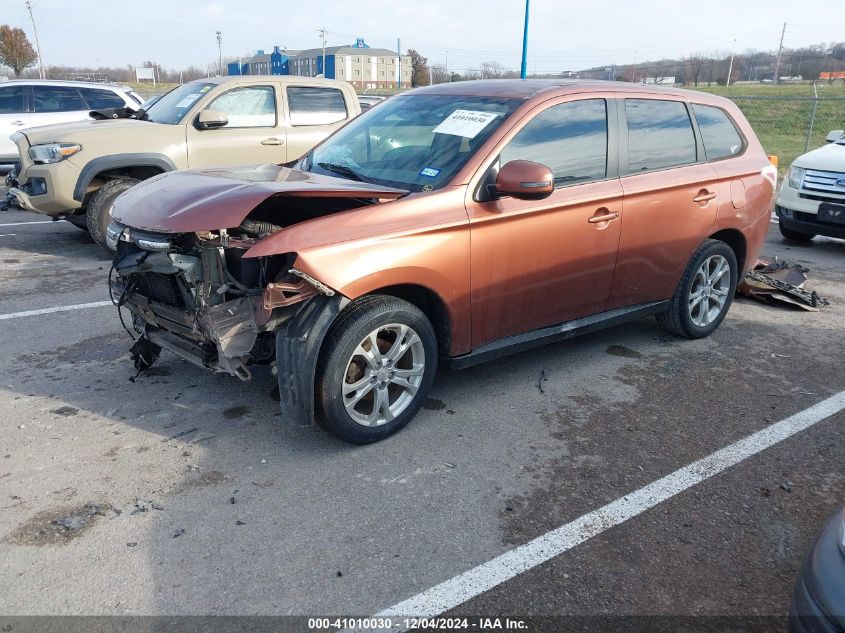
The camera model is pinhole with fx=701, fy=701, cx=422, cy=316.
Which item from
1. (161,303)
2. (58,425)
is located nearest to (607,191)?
(161,303)

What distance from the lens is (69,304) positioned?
6012 mm

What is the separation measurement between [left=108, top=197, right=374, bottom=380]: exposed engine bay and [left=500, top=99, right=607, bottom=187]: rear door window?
1.05 metres

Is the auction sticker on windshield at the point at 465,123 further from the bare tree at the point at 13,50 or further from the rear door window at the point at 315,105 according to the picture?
the bare tree at the point at 13,50

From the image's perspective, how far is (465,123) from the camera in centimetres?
417

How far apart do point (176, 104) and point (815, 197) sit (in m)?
7.86

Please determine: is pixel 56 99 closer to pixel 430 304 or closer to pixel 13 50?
pixel 430 304

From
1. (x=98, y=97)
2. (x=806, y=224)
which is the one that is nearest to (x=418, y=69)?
(x=98, y=97)

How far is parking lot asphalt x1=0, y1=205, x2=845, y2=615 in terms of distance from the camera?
2719mm

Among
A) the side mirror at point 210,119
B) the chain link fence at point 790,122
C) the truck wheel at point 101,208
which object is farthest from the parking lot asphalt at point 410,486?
the chain link fence at point 790,122

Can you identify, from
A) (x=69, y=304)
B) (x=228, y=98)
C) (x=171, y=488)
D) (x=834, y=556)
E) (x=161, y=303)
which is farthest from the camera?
(x=228, y=98)

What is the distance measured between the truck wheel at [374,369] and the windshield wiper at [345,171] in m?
0.94

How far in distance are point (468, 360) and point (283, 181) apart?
1.44 metres

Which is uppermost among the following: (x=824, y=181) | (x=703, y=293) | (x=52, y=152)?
(x=52, y=152)

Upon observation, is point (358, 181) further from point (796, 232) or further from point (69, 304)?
point (796, 232)
